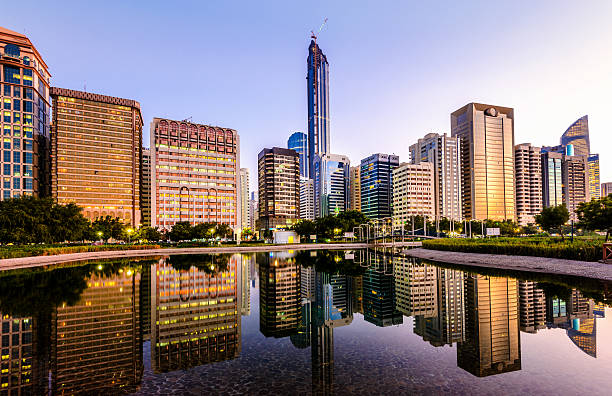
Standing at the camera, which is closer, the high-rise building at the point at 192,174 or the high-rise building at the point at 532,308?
the high-rise building at the point at 532,308

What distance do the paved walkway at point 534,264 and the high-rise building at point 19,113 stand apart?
144185mm

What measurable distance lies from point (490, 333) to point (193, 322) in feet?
49.9

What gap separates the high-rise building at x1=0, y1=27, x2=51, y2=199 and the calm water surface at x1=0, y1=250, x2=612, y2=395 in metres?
122

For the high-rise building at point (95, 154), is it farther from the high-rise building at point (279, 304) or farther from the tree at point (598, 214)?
the tree at point (598, 214)

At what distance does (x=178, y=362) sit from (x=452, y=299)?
18316 millimetres

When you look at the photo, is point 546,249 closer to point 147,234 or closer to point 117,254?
point 117,254

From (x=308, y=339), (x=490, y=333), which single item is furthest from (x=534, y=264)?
(x=308, y=339)

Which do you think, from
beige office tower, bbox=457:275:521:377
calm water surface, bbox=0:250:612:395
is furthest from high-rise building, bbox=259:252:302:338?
beige office tower, bbox=457:275:521:377

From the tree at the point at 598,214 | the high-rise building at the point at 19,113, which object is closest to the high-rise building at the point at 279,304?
the tree at the point at 598,214

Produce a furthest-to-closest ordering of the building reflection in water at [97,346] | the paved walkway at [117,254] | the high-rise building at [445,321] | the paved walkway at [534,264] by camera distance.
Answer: the paved walkway at [117,254], the paved walkway at [534,264], the high-rise building at [445,321], the building reflection in water at [97,346]

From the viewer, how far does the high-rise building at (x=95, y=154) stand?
139 meters

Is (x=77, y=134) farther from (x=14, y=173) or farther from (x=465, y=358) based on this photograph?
(x=465, y=358)

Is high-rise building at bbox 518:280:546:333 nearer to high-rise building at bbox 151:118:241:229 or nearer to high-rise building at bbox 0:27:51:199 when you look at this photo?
high-rise building at bbox 151:118:241:229

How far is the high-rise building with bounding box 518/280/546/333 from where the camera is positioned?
16.3 meters
